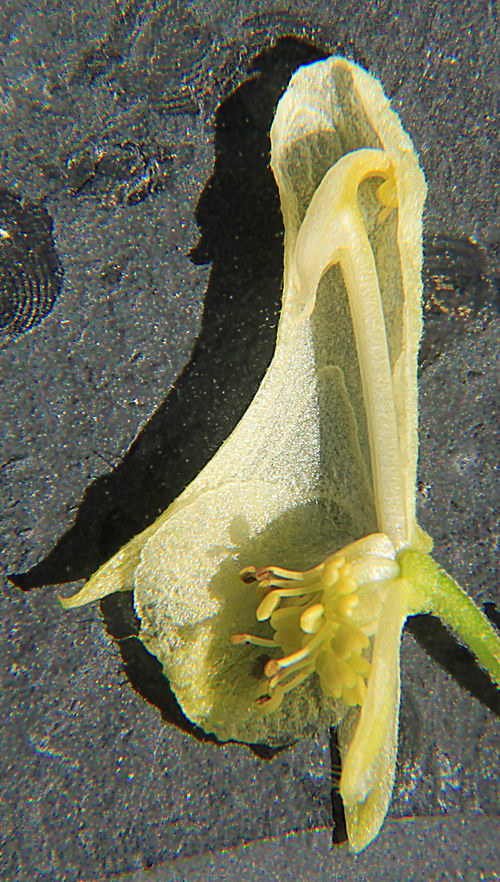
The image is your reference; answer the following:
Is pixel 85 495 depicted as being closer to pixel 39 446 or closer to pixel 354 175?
pixel 39 446

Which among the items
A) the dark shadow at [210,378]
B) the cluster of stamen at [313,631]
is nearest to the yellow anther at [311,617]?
the cluster of stamen at [313,631]

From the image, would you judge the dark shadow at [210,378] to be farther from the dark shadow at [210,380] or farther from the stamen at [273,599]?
the stamen at [273,599]

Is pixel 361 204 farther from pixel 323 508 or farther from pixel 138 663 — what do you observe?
pixel 138 663

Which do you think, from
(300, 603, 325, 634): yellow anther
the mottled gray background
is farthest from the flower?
the mottled gray background

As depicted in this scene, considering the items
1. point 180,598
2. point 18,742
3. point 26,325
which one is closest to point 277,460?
point 180,598

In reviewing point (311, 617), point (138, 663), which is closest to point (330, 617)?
point (311, 617)

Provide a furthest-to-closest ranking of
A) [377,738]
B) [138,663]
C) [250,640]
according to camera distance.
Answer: [138,663] → [250,640] → [377,738]

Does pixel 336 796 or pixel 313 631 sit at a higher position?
pixel 313 631
